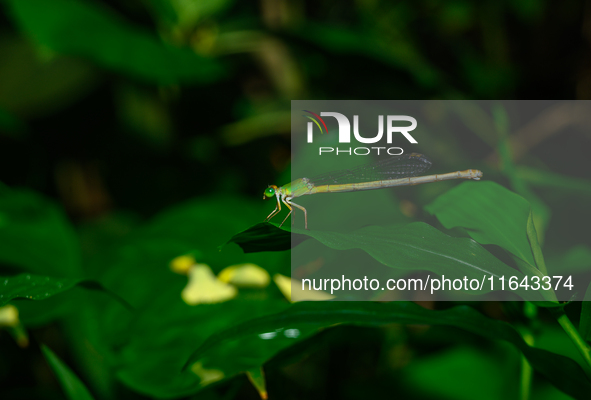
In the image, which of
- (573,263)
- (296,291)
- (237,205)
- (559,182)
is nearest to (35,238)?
(237,205)

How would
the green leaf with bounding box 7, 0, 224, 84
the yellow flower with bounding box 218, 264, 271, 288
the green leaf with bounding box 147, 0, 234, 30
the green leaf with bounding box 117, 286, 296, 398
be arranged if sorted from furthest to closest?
1. the green leaf with bounding box 147, 0, 234, 30
2. the green leaf with bounding box 7, 0, 224, 84
3. the yellow flower with bounding box 218, 264, 271, 288
4. the green leaf with bounding box 117, 286, 296, 398

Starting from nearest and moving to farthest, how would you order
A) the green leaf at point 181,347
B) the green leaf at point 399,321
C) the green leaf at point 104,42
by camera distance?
the green leaf at point 399,321
the green leaf at point 181,347
the green leaf at point 104,42

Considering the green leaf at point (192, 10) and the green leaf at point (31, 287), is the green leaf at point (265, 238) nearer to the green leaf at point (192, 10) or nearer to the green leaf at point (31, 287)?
the green leaf at point (31, 287)

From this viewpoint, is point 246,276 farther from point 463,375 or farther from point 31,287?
point 463,375

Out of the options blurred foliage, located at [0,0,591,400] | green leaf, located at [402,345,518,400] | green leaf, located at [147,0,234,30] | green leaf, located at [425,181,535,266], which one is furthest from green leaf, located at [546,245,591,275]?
green leaf, located at [147,0,234,30]

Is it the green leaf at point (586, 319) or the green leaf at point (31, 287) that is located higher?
the green leaf at point (31, 287)

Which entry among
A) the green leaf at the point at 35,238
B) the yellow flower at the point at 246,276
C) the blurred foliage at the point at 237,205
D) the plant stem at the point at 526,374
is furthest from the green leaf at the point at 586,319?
the green leaf at the point at 35,238

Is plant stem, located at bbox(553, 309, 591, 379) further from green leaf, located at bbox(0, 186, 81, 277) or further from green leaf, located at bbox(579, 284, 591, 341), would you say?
green leaf, located at bbox(0, 186, 81, 277)
